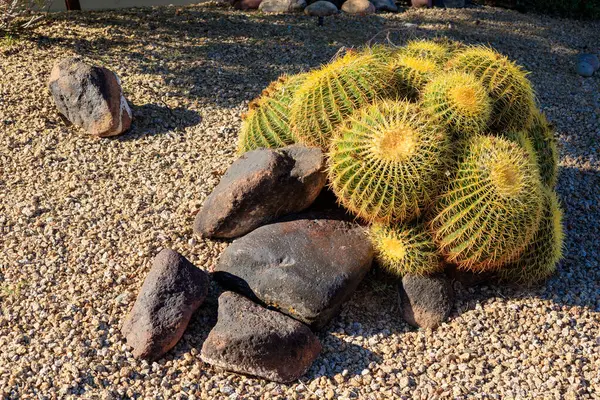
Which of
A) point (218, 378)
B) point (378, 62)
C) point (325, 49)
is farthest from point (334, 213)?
point (325, 49)

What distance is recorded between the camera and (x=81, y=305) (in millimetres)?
3576

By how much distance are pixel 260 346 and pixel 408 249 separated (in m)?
0.96

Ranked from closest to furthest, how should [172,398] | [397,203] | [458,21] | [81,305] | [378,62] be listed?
[172,398], [397,203], [81,305], [378,62], [458,21]

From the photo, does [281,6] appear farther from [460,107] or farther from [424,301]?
[424,301]

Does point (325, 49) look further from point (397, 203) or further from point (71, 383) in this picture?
point (71, 383)

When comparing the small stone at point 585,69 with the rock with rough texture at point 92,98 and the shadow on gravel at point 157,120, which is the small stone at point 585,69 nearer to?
the shadow on gravel at point 157,120

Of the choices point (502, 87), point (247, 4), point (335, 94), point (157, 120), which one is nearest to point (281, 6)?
point (247, 4)

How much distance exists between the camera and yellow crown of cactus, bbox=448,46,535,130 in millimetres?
3754

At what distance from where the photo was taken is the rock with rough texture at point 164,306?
328cm

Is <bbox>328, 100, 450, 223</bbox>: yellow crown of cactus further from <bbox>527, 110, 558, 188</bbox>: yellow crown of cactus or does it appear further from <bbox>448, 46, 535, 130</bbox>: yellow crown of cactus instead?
<bbox>527, 110, 558, 188</bbox>: yellow crown of cactus

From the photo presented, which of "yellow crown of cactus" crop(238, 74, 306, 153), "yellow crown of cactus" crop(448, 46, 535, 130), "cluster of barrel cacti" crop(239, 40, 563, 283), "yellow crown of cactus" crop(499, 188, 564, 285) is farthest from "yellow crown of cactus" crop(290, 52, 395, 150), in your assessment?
"yellow crown of cactus" crop(499, 188, 564, 285)

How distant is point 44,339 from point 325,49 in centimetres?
425

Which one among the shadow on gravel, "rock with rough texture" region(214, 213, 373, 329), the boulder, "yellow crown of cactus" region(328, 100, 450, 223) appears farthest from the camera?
the shadow on gravel

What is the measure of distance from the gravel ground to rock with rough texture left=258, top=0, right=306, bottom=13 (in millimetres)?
1194
